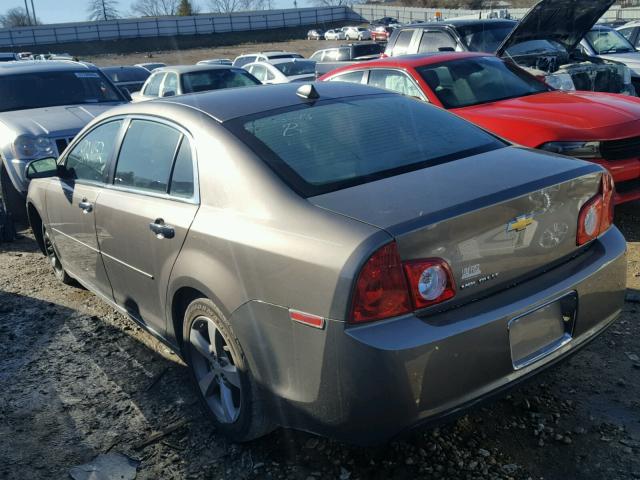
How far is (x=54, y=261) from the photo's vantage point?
17.3 ft

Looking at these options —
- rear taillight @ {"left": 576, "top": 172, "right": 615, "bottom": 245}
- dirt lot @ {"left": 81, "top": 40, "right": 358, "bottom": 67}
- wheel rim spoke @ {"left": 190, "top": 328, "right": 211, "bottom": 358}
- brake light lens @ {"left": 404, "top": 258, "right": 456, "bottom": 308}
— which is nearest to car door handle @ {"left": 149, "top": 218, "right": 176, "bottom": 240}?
wheel rim spoke @ {"left": 190, "top": 328, "right": 211, "bottom": 358}

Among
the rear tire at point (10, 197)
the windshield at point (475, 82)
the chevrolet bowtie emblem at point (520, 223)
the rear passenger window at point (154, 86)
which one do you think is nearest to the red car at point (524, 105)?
the windshield at point (475, 82)

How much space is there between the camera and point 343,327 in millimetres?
2150

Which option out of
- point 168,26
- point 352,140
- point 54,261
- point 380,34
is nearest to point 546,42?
point 352,140

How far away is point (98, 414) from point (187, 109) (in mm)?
1690

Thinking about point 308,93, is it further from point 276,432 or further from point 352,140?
point 276,432

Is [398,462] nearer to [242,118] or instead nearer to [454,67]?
[242,118]

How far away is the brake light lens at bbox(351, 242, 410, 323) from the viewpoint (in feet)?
7.00

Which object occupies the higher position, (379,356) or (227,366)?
(379,356)

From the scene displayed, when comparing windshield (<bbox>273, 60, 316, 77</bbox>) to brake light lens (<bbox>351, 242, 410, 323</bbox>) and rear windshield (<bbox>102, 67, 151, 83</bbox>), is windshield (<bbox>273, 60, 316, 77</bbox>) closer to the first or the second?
rear windshield (<bbox>102, 67, 151, 83</bbox>)

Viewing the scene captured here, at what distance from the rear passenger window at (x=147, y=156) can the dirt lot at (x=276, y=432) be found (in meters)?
1.16

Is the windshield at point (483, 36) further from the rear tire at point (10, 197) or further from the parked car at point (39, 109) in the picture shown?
the rear tire at point (10, 197)

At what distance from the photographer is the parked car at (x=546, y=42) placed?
7.70 m

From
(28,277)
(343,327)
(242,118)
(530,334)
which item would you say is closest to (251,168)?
(242,118)
